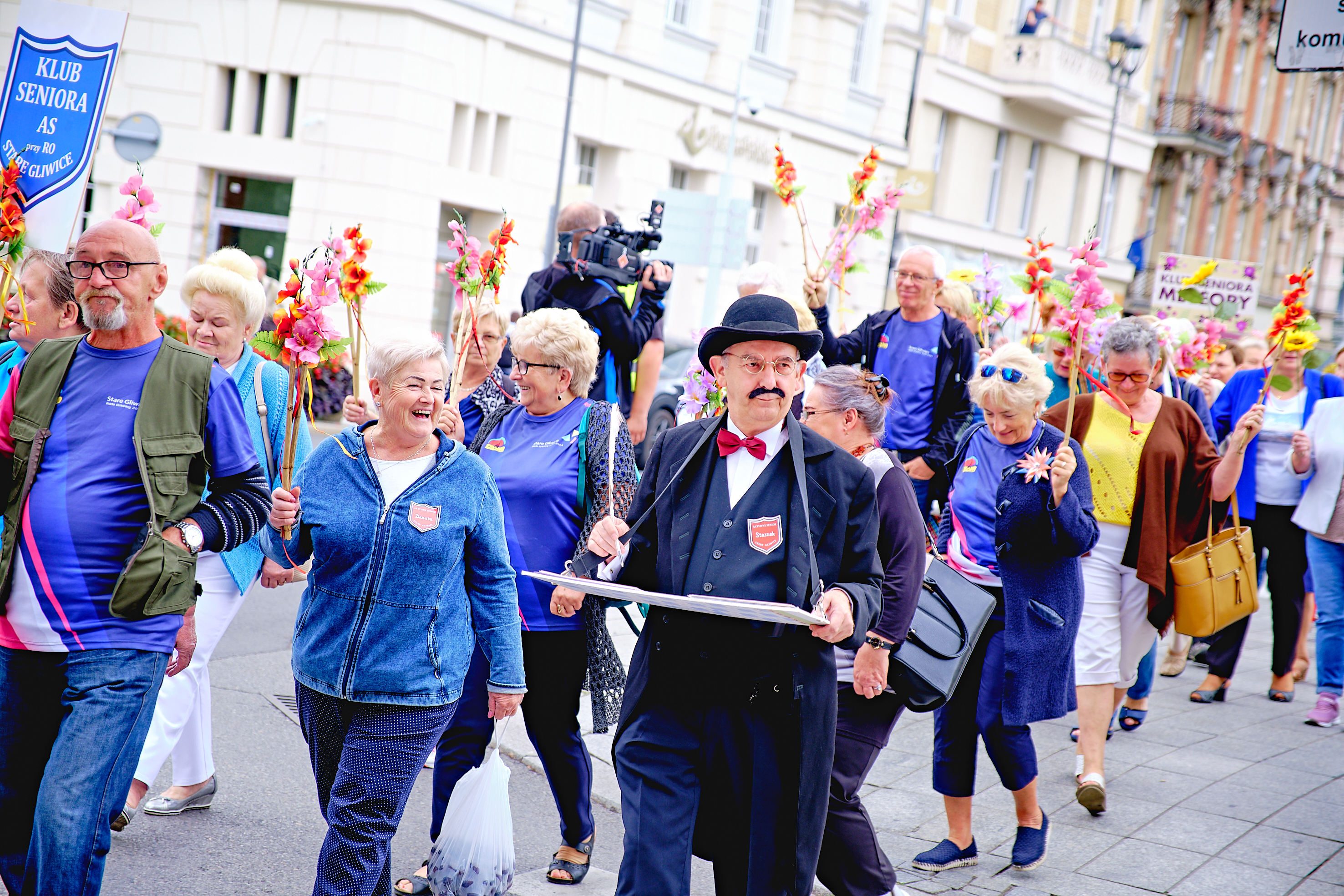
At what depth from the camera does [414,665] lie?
357 centimetres

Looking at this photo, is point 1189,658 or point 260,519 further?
point 1189,658

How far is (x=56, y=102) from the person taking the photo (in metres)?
5.46

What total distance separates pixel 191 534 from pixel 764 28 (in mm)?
25657

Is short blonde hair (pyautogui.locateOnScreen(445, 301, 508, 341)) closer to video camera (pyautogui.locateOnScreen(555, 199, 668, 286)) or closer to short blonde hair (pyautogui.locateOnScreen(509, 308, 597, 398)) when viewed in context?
video camera (pyautogui.locateOnScreen(555, 199, 668, 286))

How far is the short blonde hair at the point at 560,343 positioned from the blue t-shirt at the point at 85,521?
147cm

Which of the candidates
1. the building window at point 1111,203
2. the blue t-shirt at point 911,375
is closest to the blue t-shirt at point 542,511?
the blue t-shirt at point 911,375

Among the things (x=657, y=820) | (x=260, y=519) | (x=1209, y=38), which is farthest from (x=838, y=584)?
(x=1209, y=38)

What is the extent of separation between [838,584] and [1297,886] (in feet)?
9.32

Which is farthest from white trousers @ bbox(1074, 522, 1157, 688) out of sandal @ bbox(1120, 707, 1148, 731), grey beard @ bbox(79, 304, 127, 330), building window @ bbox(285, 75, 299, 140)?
building window @ bbox(285, 75, 299, 140)

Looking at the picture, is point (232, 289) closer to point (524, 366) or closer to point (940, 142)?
point (524, 366)

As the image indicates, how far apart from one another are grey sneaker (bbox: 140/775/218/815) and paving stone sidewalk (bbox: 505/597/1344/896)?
1472 mm

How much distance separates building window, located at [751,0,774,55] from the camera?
2700cm

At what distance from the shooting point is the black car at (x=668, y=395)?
45.2 ft

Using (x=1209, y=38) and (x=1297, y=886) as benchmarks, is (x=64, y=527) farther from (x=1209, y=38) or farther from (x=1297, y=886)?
(x=1209, y=38)
